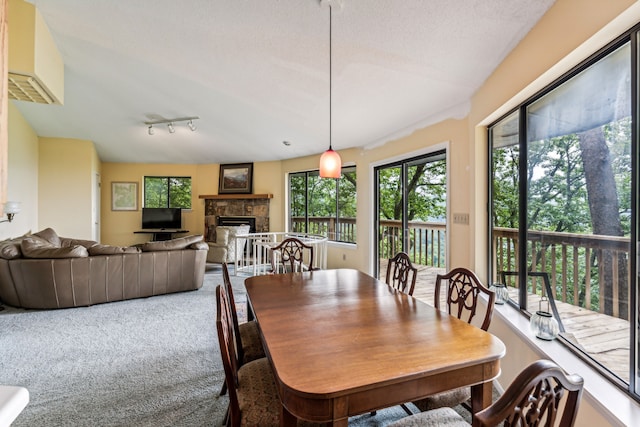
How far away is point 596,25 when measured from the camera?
132 centimetres

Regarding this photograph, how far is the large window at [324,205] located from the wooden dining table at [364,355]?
13.3 feet

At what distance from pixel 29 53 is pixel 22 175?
138 inches

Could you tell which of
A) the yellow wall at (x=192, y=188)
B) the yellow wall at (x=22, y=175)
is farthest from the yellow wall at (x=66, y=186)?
the yellow wall at (x=192, y=188)

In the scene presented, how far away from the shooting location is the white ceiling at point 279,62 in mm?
2064

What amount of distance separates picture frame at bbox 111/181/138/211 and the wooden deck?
27.9ft

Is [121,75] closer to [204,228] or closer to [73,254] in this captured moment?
[73,254]

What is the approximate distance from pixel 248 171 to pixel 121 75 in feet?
12.0

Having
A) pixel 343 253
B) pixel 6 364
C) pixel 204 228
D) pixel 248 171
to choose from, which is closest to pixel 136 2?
pixel 6 364

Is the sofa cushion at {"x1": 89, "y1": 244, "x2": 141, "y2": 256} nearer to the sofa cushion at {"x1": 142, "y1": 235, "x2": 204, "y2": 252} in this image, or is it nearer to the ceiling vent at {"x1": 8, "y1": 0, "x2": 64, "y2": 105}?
the sofa cushion at {"x1": 142, "y1": 235, "x2": 204, "y2": 252}

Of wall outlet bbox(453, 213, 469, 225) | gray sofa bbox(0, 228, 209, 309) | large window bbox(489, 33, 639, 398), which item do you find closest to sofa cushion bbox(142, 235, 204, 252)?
gray sofa bbox(0, 228, 209, 309)

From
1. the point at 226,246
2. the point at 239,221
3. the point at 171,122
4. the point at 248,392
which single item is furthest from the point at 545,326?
the point at 239,221

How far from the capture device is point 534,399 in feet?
2.51

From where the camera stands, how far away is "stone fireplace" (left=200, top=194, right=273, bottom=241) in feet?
24.1

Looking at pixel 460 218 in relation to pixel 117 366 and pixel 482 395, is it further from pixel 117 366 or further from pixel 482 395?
pixel 117 366
